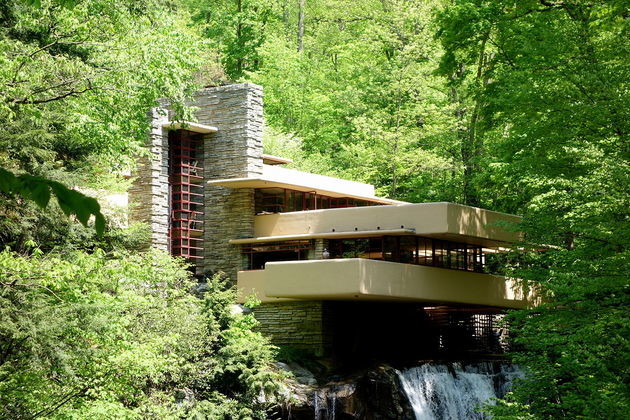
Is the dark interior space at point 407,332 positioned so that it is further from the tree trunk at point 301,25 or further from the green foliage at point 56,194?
the tree trunk at point 301,25

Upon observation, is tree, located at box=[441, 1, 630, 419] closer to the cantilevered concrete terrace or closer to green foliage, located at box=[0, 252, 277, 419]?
the cantilevered concrete terrace

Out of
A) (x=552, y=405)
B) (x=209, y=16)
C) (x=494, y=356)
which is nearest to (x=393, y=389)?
(x=494, y=356)

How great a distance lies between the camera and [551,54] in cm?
→ 1847

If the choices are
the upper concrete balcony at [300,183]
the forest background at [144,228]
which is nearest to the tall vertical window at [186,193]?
the upper concrete balcony at [300,183]

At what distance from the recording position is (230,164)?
88.6 feet

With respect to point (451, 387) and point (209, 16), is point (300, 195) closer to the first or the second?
point (451, 387)

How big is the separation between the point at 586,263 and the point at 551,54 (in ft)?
18.1

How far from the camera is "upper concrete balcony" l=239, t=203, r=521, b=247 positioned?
78.1 feet

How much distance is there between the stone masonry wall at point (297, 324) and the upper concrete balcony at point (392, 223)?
2052mm

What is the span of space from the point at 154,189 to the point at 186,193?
132 centimetres

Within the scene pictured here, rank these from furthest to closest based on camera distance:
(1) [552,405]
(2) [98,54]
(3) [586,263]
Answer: (2) [98,54]
(3) [586,263]
(1) [552,405]

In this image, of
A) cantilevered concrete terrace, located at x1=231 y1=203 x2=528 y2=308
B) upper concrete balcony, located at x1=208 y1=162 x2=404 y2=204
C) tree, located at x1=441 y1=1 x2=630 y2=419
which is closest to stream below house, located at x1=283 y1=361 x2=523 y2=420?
cantilevered concrete terrace, located at x1=231 y1=203 x2=528 y2=308

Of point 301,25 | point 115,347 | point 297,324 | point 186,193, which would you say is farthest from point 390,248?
point 301,25

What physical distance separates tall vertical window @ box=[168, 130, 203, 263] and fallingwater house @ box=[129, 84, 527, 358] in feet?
0.14
